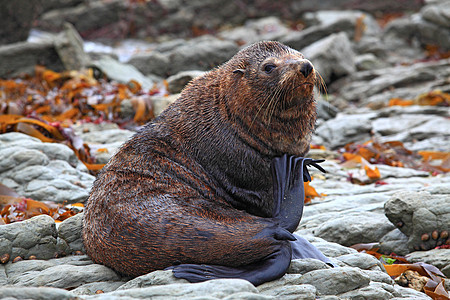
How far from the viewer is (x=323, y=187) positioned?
770 centimetres

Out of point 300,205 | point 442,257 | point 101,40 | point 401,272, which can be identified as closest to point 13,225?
point 300,205

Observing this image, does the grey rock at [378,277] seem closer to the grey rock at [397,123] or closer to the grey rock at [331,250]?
the grey rock at [331,250]

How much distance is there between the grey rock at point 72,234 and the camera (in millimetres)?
4965

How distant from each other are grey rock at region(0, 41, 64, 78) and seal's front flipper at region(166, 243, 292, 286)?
36.2ft

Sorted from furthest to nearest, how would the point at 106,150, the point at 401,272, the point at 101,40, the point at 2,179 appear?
the point at 101,40 < the point at 106,150 < the point at 2,179 < the point at 401,272

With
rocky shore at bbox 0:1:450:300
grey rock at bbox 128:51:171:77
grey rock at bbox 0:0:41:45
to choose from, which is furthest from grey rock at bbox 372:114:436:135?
grey rock at bbox 0:0:41:45

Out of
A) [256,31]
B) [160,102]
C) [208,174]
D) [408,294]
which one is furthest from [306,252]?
[256,31]

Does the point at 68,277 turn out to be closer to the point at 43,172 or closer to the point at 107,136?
the point at 43,172

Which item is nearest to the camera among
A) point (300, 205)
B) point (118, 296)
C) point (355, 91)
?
point (118, 296)

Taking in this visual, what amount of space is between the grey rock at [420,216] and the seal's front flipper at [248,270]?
212 centimetres

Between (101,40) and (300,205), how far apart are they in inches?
749

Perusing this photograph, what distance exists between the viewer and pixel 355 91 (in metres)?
15.1

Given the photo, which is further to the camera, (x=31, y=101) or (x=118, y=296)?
(x=31, y=101)

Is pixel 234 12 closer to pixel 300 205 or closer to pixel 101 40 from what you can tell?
pixel 101 40
